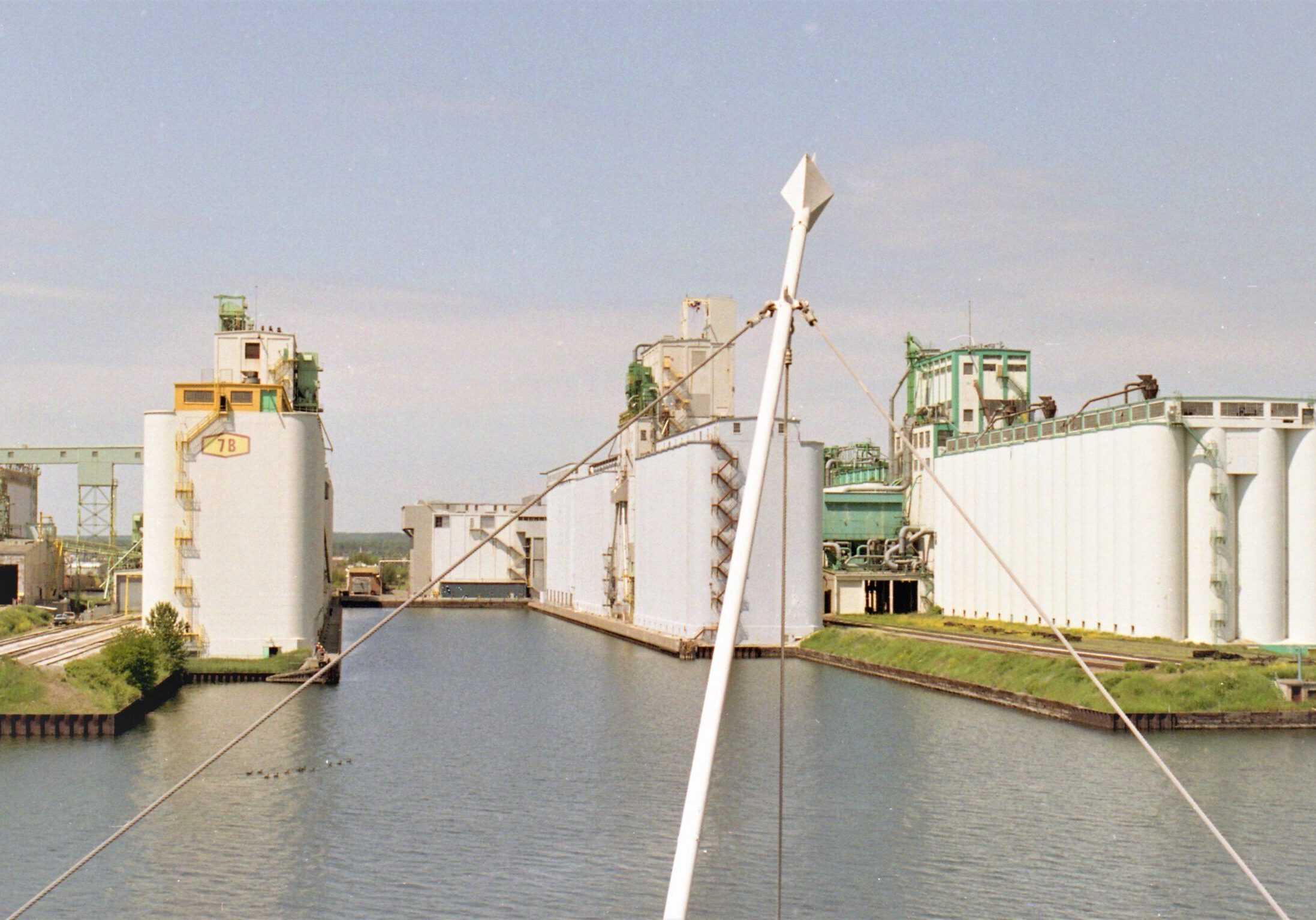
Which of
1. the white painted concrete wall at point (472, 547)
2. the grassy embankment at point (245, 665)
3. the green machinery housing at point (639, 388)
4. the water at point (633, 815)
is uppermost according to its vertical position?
the green machinery housing at point (639, 388)

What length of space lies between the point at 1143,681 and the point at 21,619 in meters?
61.1

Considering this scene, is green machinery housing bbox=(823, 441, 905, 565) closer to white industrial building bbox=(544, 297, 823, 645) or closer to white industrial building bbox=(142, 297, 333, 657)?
white industrial building bbox=(544, 297, 823, 645)

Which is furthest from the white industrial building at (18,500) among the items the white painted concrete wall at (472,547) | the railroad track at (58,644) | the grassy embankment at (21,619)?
the railroad track at (58,644)

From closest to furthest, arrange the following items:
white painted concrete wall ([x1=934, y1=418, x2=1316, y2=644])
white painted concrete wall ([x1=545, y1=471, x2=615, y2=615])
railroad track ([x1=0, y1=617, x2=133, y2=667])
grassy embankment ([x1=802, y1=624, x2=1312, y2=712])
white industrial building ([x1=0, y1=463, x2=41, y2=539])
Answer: grassy embankment ([x1=802, y1=624, x2=1312, y2=712])
railroad track ([x1=0, y1=617, x2=133, y2=667])
white painted concrete wall ([x1=934, y1=418, x2=1316, y2=644])
white painted concrete wall ([x1=545, y1=471, x2=615, y2=615])
white industrial building ([x1=0, y1=463, x2=41, y2=539])

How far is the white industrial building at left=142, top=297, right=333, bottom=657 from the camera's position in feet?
205

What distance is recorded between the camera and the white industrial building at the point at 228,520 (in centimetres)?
6244

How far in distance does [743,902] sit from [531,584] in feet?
399

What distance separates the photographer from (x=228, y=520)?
206 feet

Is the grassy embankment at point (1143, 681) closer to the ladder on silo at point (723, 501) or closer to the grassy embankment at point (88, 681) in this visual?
the ladder on silo at point (723, 501)

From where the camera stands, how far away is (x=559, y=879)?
1150 inches

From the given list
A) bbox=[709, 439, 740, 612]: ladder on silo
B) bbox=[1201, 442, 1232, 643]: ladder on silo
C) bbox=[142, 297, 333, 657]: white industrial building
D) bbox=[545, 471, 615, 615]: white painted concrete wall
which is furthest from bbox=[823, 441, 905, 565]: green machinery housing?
bbox=[142, 297, 333, 657]: white industrial building

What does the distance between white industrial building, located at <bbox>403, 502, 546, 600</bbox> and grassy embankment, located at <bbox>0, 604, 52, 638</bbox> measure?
5353cm

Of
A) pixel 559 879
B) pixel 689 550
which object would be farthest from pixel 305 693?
pixel 559 879

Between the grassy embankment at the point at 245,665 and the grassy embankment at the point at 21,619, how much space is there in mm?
21444
